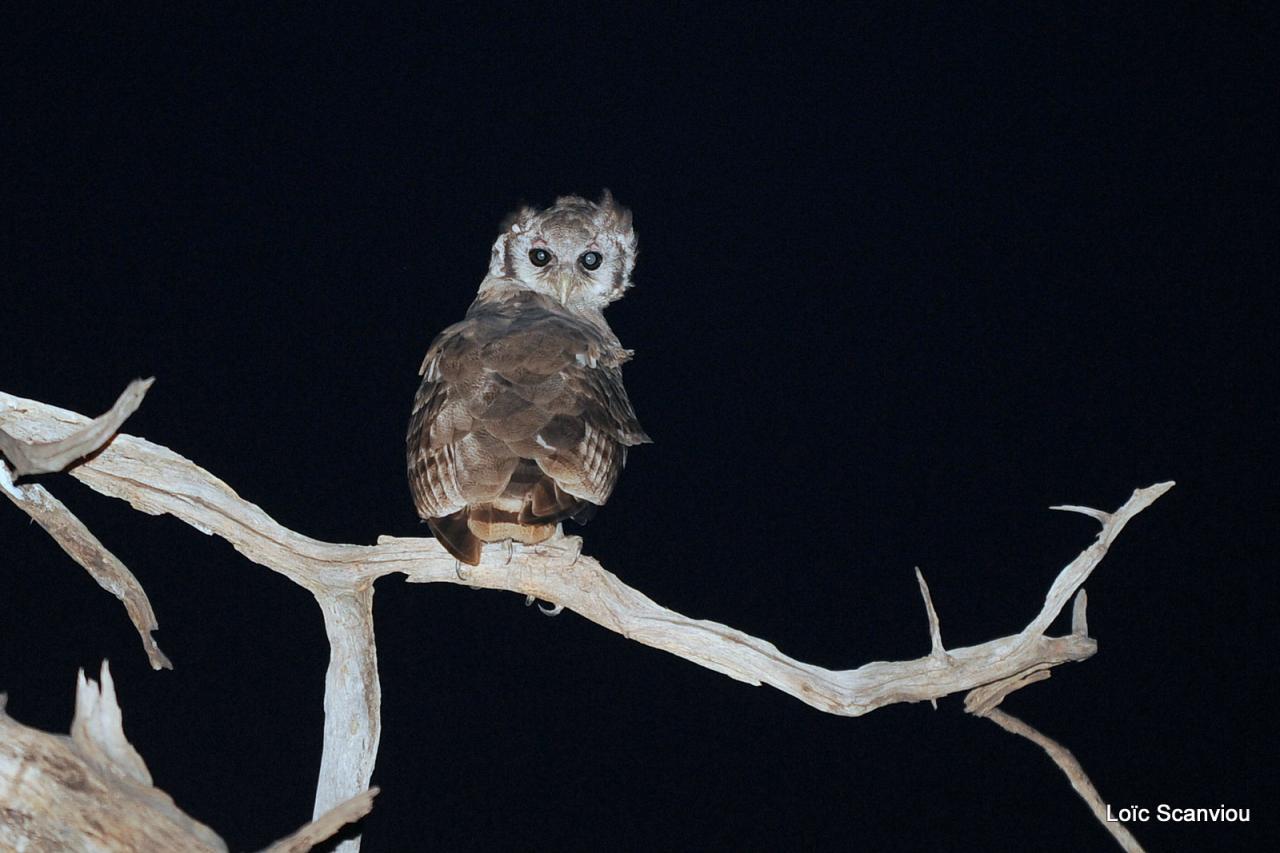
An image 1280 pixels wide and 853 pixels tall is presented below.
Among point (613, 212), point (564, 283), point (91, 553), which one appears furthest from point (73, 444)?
point (613, 212)

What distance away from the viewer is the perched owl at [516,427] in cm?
205

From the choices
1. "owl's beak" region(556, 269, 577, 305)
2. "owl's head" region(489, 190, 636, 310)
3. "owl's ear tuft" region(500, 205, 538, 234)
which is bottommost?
"owl's beak" region(556, 269, 577, 305)

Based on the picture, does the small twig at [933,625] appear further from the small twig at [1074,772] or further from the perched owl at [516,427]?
the perched owl at [516,427]

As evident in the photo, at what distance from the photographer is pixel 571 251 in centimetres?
287

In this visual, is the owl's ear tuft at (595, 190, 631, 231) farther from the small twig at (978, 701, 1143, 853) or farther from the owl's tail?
the small twig at (978, 701, 1143, 853)

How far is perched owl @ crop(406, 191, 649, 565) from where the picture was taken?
2047 millimetres

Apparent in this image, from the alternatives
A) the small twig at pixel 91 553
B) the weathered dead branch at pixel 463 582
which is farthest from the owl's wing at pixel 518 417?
the small twig at pixel 91 553

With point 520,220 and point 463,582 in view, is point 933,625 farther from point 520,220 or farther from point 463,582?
point 520,220

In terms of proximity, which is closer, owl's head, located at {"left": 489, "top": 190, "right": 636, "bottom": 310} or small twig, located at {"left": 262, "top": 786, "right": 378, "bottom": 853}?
small twig, located at {"left": 262, "top": 786, "right": 378, "bottom": 853}

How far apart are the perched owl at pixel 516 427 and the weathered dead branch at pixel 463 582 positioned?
0.63 ft

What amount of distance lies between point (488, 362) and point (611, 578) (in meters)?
0.53

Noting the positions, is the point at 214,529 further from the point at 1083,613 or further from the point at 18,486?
the point at 1083,613

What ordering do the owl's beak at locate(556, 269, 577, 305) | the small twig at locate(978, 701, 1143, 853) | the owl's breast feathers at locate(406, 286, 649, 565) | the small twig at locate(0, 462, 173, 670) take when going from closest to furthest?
the owl's breast feathers at locate(406, 286, 649, 565)
the small twig at locate(978, 701, 1143, 853)
the small twig at locate(0, 462, 173, 670)
the owl's beak at locate(556, 269, 577, 305)

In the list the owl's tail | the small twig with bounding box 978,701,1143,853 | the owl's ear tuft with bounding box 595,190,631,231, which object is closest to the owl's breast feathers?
the owl's tail
